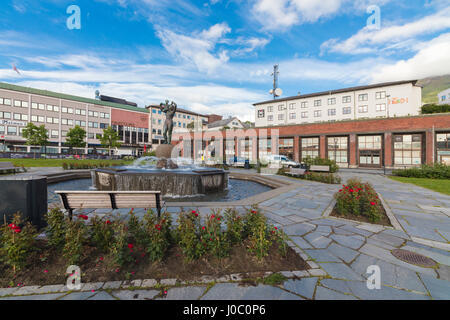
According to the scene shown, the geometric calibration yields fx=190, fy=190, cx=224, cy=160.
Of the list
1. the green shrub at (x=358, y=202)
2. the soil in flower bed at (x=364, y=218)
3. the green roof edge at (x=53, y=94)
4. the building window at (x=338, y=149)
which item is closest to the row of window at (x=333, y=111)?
the building window at (x=338, y=149)

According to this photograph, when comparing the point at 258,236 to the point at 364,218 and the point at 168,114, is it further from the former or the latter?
the point at 168,114

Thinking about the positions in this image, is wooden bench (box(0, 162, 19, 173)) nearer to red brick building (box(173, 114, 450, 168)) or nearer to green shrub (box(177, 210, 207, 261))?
green shrub (box(177, 210, 207, 261))

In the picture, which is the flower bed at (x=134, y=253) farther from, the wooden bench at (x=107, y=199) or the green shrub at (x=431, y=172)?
the green shrub at (x=431, y=172)

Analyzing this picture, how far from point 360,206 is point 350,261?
11.0 feet

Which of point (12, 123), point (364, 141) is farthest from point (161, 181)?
point (12, 123)

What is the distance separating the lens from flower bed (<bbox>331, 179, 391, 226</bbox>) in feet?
16.5

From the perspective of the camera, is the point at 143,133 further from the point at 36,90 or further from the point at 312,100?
the point at 312,100

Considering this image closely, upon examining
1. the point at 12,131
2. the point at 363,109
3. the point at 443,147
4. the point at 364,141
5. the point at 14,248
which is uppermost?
the point at 363,109

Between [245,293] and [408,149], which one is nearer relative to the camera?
[245,293]

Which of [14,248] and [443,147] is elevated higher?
[443,147]

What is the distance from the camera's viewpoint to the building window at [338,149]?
31258 mm

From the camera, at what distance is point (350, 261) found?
3070mm

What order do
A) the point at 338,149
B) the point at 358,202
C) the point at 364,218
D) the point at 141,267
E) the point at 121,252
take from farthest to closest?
the point at 338,149, the point at 358,202, the point at 364,218, the point at 141,267, the point at 121,252

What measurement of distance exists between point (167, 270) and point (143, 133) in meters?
78.7
